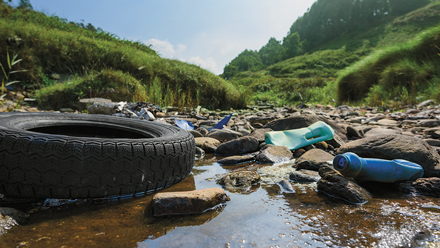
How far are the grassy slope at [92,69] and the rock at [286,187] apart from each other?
243 inches

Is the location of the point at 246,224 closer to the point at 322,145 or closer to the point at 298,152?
the point at 298,152

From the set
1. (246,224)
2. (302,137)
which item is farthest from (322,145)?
(246,224)

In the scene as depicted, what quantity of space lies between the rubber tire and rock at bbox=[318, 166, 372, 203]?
45.4 inches

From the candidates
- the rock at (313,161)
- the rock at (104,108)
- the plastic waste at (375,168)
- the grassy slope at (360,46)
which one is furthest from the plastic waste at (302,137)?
→ the grassy slope at (360,46)

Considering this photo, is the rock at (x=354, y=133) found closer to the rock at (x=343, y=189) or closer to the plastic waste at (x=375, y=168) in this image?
the plastic waste at (x=375, y=168)

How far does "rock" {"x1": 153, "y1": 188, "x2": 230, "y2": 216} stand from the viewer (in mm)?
1397

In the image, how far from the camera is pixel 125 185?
1558 mm

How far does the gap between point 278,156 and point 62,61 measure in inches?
392

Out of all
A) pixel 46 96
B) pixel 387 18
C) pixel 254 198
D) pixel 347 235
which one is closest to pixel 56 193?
pixel 254 198

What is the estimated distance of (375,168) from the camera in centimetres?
185

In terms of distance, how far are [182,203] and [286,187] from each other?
0.88m

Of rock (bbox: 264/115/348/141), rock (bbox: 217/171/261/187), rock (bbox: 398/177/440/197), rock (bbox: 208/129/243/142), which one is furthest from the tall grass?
rock (bbox: 217/171/261/187)

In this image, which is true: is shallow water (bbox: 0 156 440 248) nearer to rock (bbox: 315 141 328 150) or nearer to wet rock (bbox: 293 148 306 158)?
wet rock (bbox: 293 148 306 158)

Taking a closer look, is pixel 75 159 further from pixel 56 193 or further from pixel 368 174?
pixel 368 174
